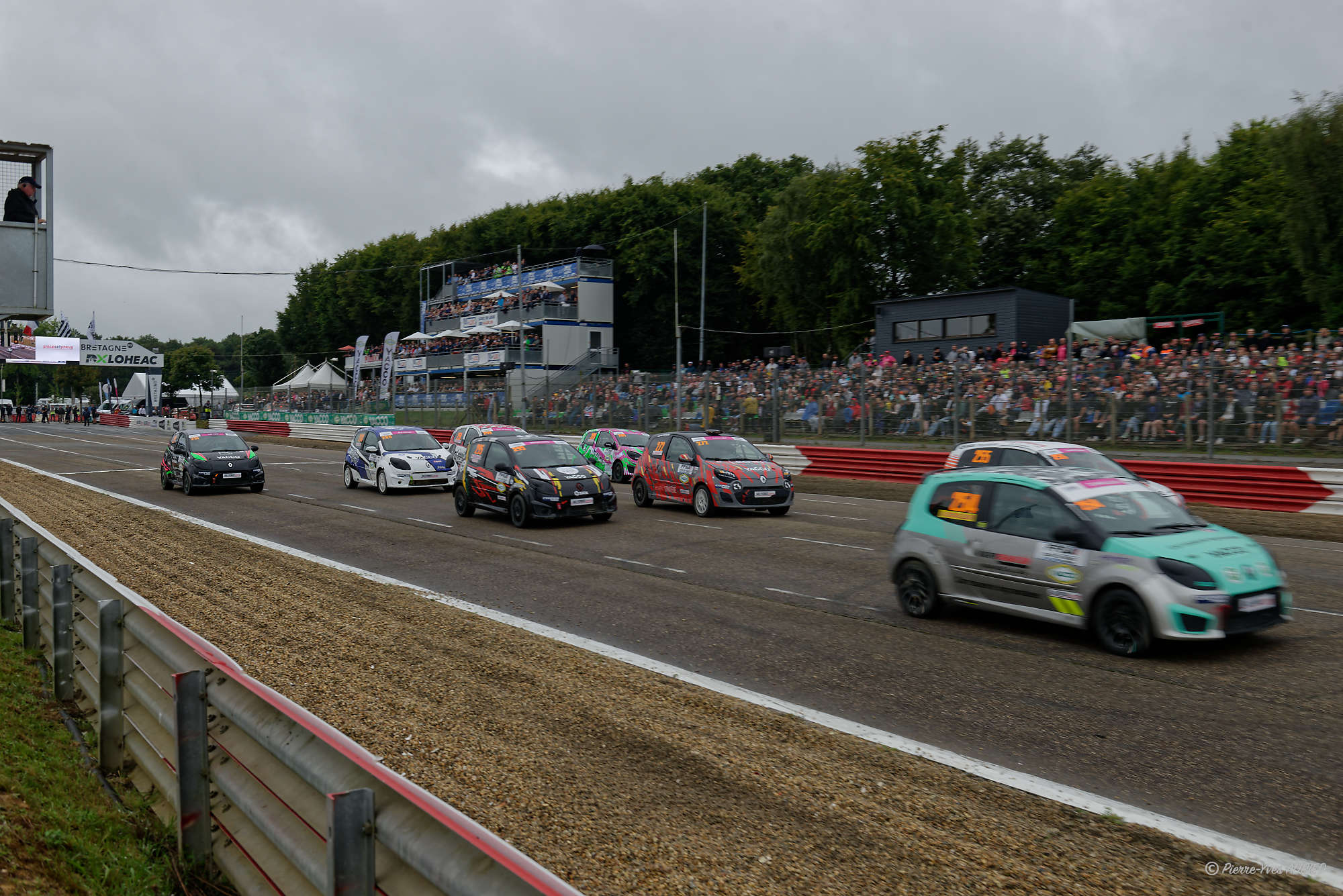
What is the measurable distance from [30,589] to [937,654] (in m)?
7.30

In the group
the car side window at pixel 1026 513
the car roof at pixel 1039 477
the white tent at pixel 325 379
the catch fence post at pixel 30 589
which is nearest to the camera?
the catch fence post at pixel 30 589

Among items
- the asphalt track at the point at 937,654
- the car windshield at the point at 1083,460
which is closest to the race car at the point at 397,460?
the asphalt track at the point at 937,654

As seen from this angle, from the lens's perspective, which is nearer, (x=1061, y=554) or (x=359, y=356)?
(x=1061, y=554)

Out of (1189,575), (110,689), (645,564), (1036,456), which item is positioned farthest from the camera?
(1036,456)

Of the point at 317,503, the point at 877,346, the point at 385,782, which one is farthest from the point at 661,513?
the point at 877,346

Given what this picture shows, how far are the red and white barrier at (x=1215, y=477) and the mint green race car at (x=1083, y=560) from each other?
990 cm

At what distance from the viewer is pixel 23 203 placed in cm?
870

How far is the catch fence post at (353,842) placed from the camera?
9.08ft

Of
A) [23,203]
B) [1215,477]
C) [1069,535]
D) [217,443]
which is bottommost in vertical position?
[1215,477]

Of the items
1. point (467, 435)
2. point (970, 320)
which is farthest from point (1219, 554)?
point (970, 320)

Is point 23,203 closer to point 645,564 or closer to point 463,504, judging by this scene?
point 645,564

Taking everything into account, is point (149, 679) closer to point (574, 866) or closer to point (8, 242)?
point (574, 866)

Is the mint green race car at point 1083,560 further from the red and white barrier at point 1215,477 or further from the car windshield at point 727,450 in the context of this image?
the red and white barrier at point 1215,477

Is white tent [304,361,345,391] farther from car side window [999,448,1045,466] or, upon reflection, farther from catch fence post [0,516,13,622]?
catch fence post [0,516,13,622]
